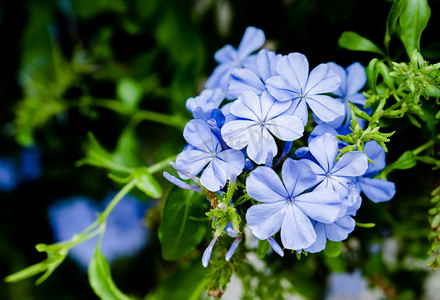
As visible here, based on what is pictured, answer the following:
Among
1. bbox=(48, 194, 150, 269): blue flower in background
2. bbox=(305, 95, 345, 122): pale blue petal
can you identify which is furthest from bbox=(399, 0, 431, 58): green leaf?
bbox=(48, 194, 150, 269): blue flower in background

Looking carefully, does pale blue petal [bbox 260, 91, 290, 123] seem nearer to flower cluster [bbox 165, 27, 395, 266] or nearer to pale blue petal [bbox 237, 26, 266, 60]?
flower cluster [bbox 165, 27, 395, 266]

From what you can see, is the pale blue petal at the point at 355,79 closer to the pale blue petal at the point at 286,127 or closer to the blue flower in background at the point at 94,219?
the pale blue petal at the point at 286,127

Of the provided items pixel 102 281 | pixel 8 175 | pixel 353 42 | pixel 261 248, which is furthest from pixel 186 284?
pixel 8 175

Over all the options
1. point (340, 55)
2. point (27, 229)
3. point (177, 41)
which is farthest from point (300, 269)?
point (27, 229)

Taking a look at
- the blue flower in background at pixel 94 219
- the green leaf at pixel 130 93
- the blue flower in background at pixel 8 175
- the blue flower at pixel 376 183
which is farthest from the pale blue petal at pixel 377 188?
the blue flower in background at pixel 8 175

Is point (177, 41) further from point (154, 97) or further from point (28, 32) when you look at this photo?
point (28, 32)

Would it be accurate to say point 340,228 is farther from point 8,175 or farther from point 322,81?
point 8,175
